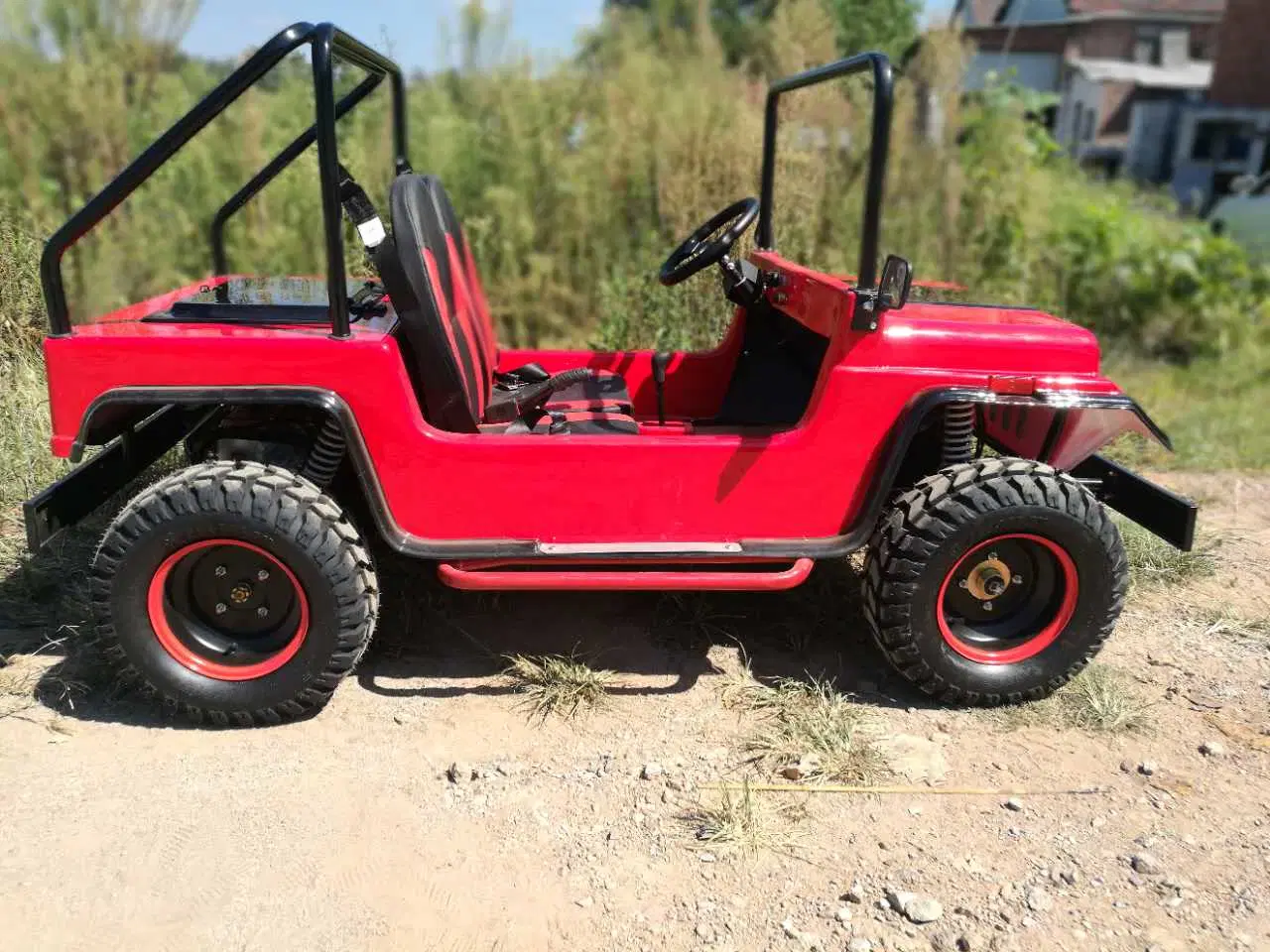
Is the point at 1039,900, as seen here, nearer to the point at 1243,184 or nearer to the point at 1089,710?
the point at 1089,710

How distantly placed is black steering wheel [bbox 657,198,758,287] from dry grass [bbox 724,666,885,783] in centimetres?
131

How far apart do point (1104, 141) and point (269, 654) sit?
2687cm

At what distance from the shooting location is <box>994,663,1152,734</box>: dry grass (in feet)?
9.53

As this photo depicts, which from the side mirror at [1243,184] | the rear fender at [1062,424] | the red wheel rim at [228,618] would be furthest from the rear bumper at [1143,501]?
the side mirror at [1243,184]

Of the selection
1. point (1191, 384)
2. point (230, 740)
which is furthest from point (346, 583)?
point (1191, 384)

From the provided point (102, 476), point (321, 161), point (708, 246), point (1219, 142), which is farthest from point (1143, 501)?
point (1219, 142)

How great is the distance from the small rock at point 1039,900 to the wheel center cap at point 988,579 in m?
0.89

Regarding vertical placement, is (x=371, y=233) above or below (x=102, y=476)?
above

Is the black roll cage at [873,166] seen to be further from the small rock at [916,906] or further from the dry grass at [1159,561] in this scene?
the dry grass at [1159,561]

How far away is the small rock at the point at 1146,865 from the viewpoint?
2340 millimetres

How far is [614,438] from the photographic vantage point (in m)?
2.78

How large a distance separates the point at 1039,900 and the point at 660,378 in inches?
82.2

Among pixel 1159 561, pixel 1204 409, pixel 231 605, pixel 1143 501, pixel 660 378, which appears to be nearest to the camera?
pixel 231 605

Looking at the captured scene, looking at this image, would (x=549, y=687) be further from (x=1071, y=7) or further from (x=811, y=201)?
(x=1071, y=7)
